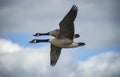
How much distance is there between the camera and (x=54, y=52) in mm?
26031

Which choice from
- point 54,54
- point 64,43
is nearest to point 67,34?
point 64,43

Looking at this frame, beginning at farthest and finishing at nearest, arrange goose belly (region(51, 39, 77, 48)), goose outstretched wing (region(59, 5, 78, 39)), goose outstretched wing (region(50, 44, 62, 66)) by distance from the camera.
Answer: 1. goose outstretched wing (region(50, 44, 62, 66))
2. goose belly (region(51, 39, 77, 48))
3. goose outstretched wing (region(59, 5, 78, 39))

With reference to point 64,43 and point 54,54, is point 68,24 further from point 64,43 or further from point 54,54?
point 54,54

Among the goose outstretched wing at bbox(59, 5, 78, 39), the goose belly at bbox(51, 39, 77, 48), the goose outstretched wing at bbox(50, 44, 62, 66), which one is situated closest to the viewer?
the goose outstretched wing at bbox(59, 5, 78, 39)

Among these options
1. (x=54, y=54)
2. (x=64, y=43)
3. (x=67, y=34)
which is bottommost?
(x=54, y=54)

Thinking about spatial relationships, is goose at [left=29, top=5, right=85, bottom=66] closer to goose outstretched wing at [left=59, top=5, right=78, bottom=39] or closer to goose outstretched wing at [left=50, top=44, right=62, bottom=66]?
goose outstretched wing at [left=59, top=5, right=78, bottom=39]

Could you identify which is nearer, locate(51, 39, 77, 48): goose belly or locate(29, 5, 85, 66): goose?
locate(29, 5, 85, 66): goose

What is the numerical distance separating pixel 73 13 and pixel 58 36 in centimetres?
131

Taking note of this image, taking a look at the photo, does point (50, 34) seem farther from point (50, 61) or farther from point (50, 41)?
point (50, 61)

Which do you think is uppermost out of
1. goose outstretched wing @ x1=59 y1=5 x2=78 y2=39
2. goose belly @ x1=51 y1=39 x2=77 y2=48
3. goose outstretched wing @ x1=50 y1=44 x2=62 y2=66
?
goose outstretched wing @ x1=59 y1=5 x2=78 y2=39

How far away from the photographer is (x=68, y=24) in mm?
24109

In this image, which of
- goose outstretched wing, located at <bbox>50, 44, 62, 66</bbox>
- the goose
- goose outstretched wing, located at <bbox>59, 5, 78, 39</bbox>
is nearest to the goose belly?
the goose

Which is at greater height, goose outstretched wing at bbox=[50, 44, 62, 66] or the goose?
the goose

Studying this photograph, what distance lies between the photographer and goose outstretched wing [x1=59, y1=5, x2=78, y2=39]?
23928 mm
